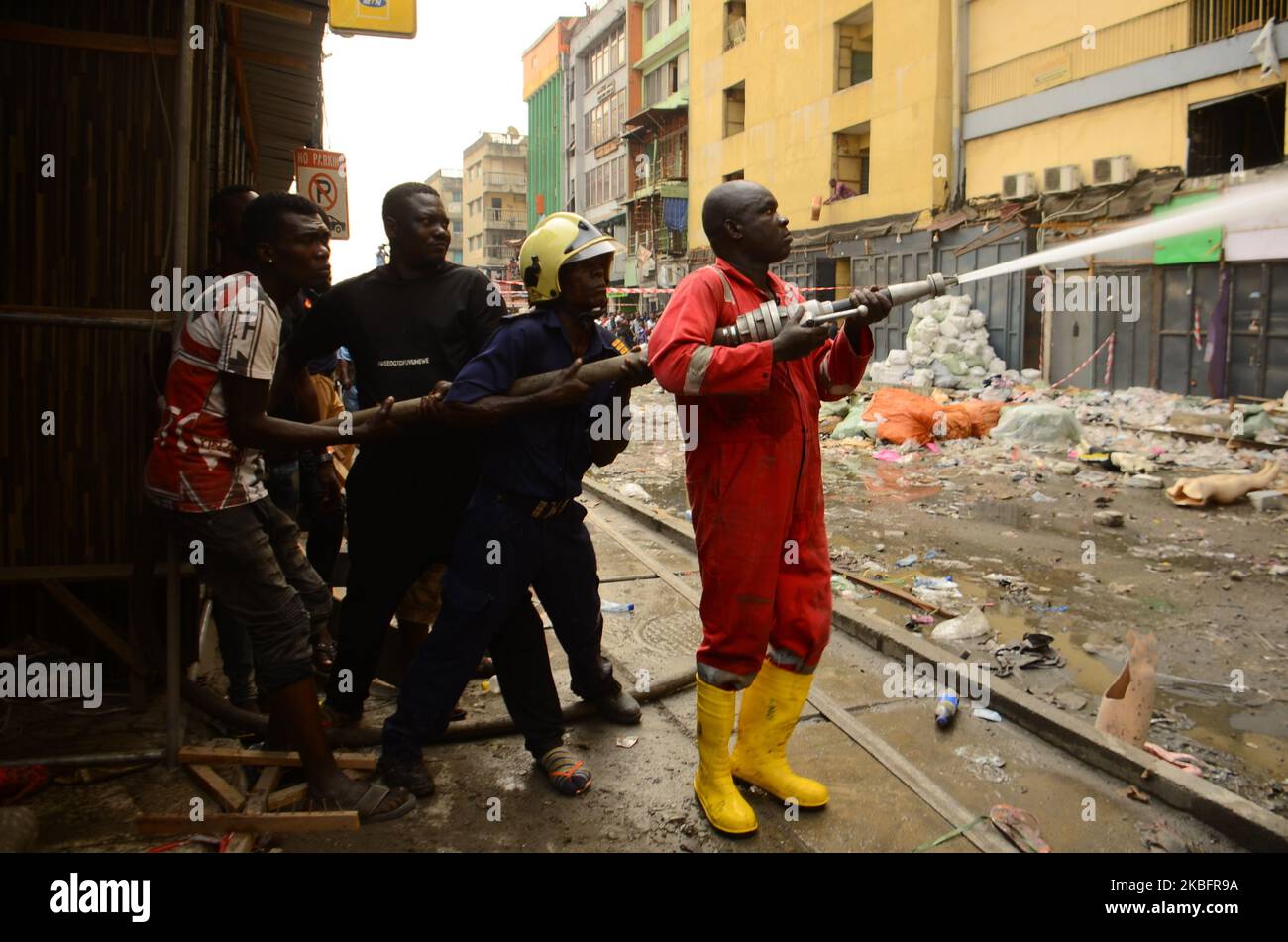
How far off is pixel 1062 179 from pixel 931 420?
7419 millimetres

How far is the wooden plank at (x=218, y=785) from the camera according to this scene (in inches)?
115

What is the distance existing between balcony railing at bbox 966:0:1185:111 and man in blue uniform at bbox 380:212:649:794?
16117mm

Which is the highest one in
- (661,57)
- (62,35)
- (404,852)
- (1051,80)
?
(661,57)

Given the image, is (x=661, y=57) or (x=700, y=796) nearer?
(x=700, y=796)

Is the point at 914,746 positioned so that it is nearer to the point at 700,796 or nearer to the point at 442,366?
the point at 700,796

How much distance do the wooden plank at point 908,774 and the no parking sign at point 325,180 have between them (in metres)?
8.17

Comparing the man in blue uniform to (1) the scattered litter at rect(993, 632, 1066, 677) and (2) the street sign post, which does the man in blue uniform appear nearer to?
(1) the scattered litter at rect(993, 632, 1066, 677)

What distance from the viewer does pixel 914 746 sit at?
3.71m

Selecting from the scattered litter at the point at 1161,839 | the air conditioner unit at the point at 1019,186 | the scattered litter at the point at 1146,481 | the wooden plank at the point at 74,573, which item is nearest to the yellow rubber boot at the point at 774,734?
the scattered litter at the point at 1161,839

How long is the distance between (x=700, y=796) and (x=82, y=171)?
3330 mm

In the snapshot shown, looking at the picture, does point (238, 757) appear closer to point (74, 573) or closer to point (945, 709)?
point (74, 573)

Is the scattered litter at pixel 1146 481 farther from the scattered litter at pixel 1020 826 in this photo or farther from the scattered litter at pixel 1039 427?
the scattered litter at pixel 1020 826

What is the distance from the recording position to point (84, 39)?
140 inches
